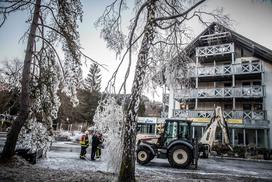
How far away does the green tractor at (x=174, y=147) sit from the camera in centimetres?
1224

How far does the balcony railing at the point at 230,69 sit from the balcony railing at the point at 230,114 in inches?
158

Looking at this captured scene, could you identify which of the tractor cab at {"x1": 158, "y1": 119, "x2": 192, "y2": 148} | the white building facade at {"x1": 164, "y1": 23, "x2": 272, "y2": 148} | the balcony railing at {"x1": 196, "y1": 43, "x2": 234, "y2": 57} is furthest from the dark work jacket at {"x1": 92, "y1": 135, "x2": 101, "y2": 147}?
the balcony railing at {"x1": 196, "y1": 43, "x2": 234, "y2": 57}

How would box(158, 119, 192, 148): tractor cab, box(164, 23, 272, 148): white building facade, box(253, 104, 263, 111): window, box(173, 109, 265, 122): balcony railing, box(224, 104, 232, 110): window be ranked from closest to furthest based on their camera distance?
box(158, 119, 192, 148): tractor cab, box(173, 109, 265, 122): balcony railing, box(164, 23, 272, 148): white building facade, box(253, 104, 263, 111): window, box(224, 104, 232, 110): window

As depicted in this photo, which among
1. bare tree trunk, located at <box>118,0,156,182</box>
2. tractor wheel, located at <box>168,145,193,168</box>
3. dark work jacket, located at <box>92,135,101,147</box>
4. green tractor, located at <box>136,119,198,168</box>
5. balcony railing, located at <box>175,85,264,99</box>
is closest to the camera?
bare tree trunk, located at <box>118,0,156,182</box>

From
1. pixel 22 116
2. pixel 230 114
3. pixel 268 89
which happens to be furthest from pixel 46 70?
pixel 268 89

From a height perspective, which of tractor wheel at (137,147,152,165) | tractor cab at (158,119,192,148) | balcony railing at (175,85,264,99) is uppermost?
balcony railing at (175,85,264,99)

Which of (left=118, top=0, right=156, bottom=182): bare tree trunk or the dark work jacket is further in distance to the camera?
the dark work jacket

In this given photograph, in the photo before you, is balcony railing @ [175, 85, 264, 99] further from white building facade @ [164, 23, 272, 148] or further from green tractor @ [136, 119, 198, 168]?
green tractor @ [136, 119, 198, 168]

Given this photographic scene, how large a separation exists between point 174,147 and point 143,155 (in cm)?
169

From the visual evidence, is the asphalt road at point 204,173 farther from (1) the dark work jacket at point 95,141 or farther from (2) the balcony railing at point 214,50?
(2) the balcony railing at point 214,50

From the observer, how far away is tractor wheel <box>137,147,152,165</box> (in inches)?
490

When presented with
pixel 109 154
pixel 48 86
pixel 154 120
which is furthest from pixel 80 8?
pixel 154 120

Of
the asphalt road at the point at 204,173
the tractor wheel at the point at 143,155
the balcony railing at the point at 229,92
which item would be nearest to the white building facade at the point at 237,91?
the balcony railing at the point at 229,92

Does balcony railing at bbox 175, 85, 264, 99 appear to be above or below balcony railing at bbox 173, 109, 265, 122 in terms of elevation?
above
